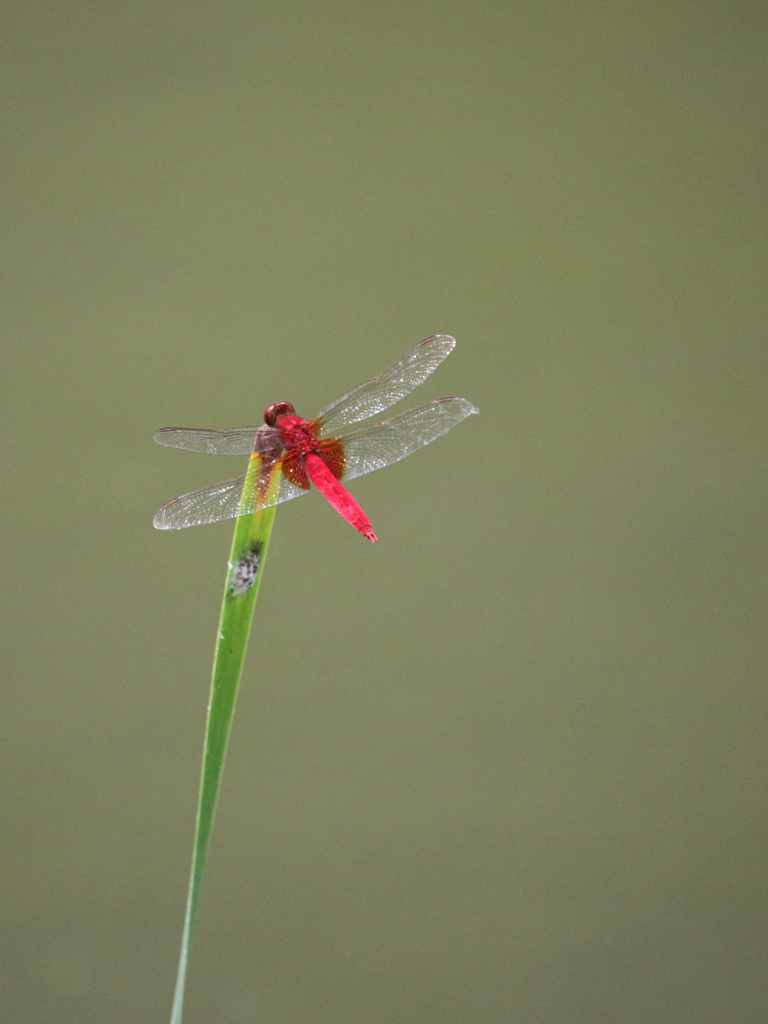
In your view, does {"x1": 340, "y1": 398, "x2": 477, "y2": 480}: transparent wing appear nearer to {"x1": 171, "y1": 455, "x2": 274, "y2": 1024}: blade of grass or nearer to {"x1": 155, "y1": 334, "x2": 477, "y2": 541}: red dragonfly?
{"x1": 155, "y1": 334, "x2": 477, "y2": 541}: red dragonfly

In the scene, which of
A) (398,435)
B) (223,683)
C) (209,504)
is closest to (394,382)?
(398,435)

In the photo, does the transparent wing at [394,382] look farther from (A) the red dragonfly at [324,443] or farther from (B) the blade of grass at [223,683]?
(B) the blade of grass at [223,683]

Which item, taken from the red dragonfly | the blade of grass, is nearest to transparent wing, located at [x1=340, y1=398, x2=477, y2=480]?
the red dragonfly

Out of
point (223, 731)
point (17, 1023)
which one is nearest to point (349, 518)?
point (223, 731)

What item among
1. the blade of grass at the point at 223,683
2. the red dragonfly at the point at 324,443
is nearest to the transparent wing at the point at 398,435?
the red dragonfly at the point at 324,443

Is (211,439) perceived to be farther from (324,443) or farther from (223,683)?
(223,683)

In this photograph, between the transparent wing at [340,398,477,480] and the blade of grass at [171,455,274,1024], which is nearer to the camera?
the blade of grass at [171,455,274,1024]

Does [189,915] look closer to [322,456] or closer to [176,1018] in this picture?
[176,1018]

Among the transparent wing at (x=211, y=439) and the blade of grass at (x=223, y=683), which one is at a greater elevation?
the transparent wing at (x=211, y=439)
